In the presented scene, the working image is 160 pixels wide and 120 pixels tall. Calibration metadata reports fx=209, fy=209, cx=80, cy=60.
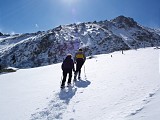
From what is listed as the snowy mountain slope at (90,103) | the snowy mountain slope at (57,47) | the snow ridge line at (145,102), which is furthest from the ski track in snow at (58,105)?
the snowy mountain slope at (57,47)

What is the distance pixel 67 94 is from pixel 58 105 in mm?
1597

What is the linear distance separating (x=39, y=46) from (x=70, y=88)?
143281 mm

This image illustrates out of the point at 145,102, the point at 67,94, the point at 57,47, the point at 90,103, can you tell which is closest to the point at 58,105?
the point at 67,94

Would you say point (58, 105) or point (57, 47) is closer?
point (58, 105)

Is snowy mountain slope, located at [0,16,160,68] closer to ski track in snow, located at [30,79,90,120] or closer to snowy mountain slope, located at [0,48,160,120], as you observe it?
ski track in snow, located at [30,79,90,120]

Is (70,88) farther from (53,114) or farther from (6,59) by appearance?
(6,59)

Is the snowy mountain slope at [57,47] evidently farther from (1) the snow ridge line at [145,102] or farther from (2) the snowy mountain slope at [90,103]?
(1) the snow ridge line at [145,102]

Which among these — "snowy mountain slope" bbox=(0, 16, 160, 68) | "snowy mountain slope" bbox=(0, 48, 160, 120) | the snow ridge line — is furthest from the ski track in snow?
"snowy mountain slope" bbox=(0, 16, 160, 68)

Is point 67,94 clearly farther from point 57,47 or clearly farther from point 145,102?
point 57,47

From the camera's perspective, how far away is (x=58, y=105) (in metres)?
10.2

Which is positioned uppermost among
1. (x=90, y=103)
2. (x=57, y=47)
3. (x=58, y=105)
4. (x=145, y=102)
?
Answer: (x=57, y=47)

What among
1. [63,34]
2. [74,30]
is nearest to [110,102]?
[63,34]

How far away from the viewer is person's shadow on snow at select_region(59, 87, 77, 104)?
10941 mm

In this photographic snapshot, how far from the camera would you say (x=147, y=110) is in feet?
23.3
